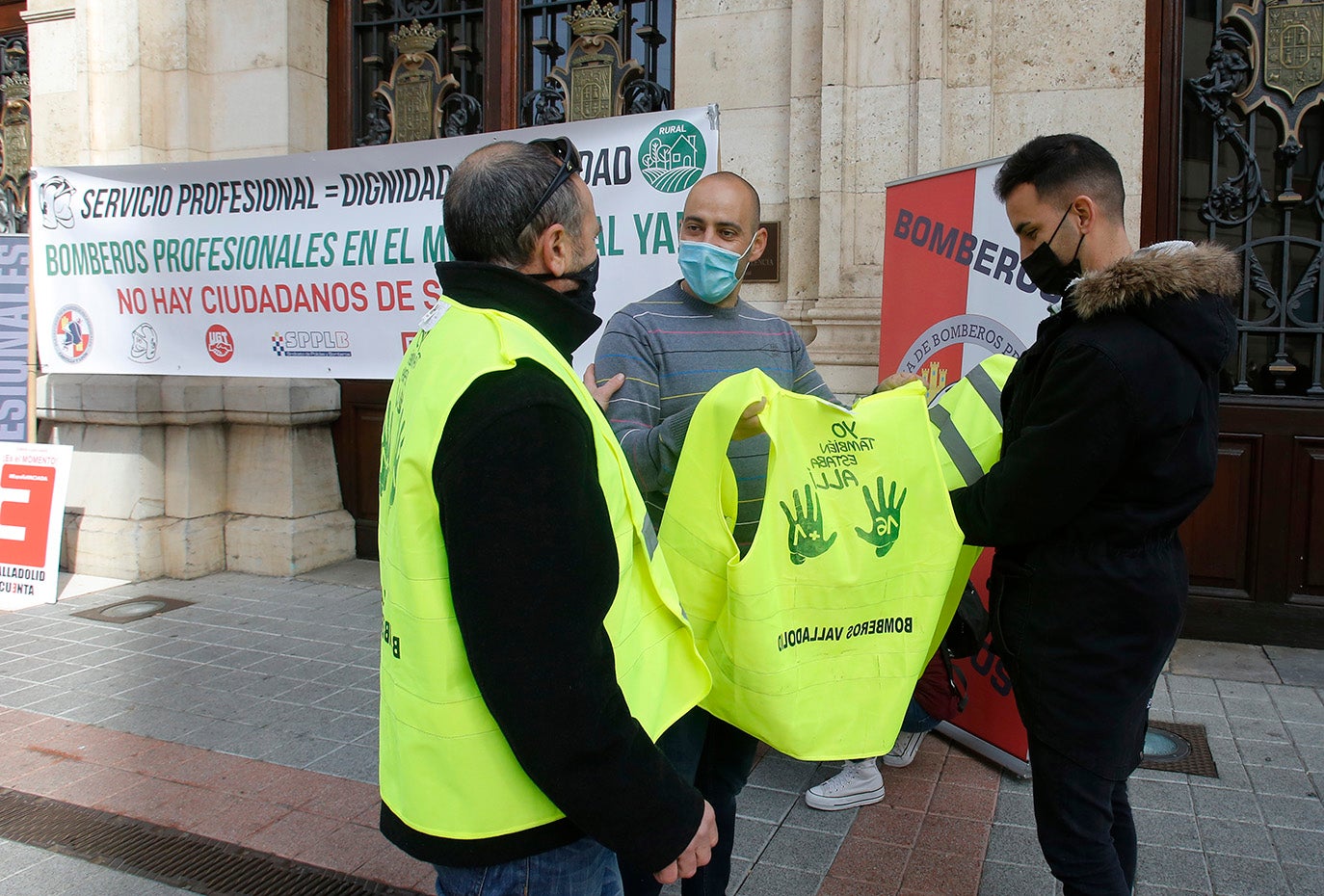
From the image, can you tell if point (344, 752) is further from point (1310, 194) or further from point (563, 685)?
point (1310, 194)

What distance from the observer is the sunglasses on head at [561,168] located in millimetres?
1515

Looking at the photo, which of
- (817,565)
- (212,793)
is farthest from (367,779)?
(817,565)

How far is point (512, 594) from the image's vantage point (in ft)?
4.26

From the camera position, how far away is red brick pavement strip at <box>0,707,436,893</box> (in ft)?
10.4

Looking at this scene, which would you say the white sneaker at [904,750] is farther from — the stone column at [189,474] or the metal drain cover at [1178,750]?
the stone column at [189,474]

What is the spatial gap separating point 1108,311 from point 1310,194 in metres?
3.81

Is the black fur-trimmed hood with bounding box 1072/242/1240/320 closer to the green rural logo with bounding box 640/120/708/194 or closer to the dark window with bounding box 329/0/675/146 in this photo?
the green rural logo with bounding box 640/120/708/194

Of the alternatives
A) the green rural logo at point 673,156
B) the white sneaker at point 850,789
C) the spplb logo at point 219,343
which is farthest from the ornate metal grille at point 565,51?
the white sneaker at point 850,789

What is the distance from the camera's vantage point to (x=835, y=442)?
2.36m

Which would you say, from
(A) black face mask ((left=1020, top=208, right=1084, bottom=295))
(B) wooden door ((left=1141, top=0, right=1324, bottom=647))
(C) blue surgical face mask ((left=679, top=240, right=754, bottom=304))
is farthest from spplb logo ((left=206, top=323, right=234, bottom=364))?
(B) wooden door ((left=1141, top=0, right=1324, bottom=647))

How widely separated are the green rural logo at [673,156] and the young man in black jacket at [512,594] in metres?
2.51

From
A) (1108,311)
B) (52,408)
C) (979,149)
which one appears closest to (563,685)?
(1108,311)

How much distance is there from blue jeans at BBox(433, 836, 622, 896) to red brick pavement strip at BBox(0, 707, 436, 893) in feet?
5.56

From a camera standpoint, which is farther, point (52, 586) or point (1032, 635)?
point (52, 586)
